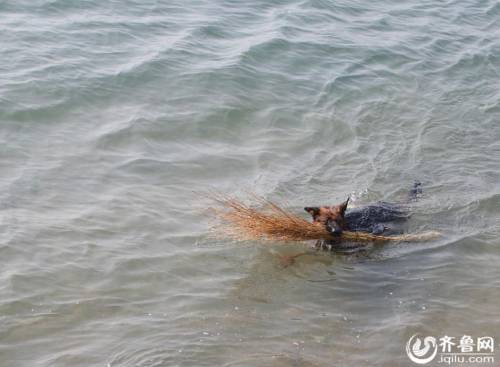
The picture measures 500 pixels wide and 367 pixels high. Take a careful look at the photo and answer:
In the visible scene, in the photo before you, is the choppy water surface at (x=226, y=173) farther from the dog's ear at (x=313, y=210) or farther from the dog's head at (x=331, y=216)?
the dog's ear at (x=313, y=210)

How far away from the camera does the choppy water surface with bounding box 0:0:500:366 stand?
19.7 ft

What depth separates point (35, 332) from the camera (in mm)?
5887

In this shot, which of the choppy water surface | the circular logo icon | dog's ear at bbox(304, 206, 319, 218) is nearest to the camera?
the circular logo icon

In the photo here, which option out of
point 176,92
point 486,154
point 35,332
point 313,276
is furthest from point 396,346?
point 176,92

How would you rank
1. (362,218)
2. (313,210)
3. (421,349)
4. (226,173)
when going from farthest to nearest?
(226,173) < (362,218) < (313,210) < (421,349)

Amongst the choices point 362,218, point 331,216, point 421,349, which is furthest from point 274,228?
point 421,349

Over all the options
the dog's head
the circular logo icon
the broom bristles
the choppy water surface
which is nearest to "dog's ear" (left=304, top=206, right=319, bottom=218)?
the dog's head

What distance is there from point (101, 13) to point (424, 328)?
11107 mm
